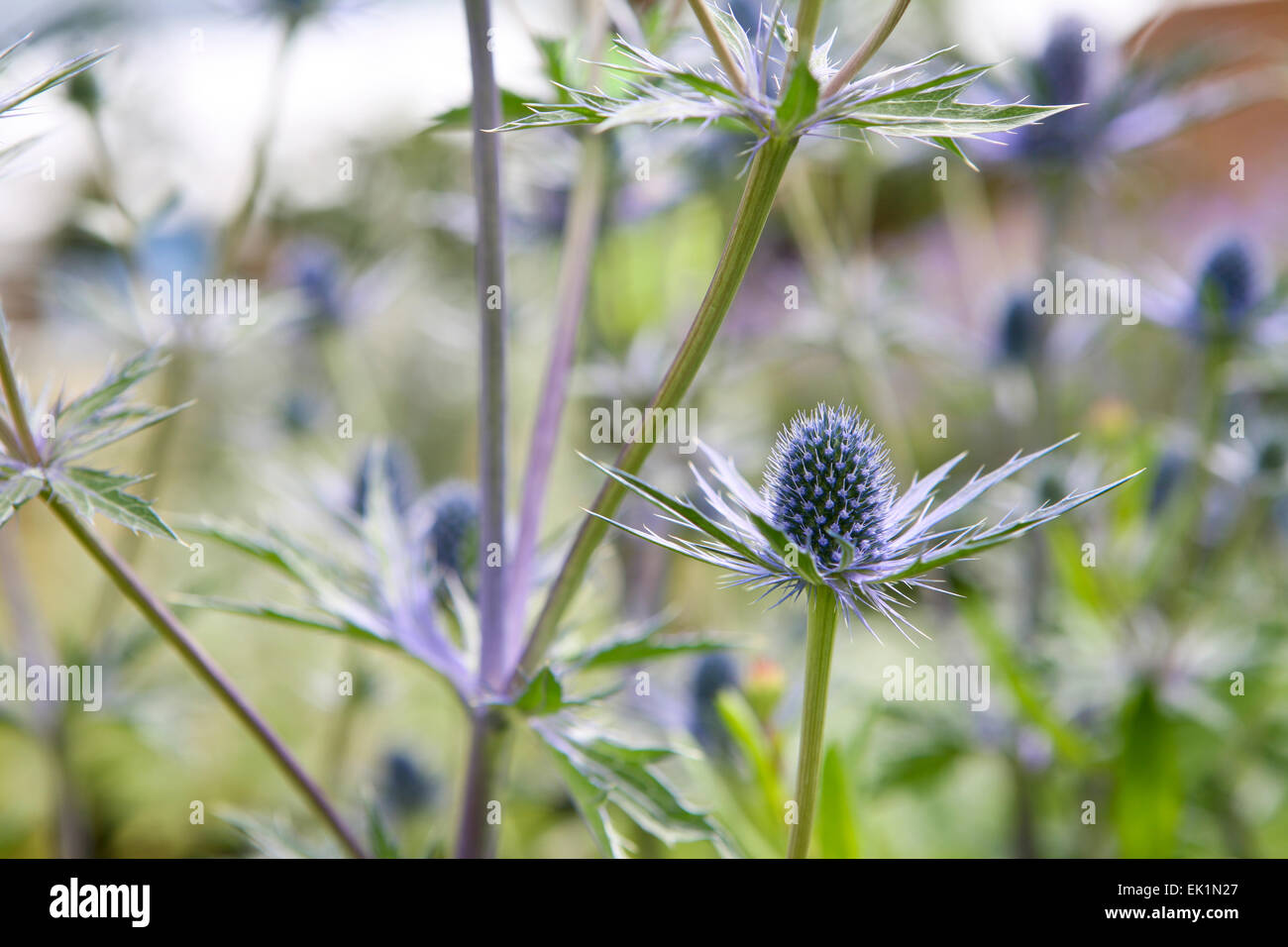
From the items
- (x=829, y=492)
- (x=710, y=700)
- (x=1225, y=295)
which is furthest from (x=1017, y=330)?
(x=829, y=492)

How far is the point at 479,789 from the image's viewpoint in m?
0.72

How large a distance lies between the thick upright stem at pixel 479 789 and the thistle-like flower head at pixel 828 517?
0.83ft

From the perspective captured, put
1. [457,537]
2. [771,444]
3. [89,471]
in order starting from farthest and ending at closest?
[771,444], [457,537], [89,471]

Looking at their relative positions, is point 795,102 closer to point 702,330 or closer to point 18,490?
point 702,330

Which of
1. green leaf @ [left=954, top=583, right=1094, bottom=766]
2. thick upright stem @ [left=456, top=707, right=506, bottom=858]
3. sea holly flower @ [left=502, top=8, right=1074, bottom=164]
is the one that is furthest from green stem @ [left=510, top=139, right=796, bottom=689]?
green leaf @ [left=954, top=583, right=1094, bottom=766]

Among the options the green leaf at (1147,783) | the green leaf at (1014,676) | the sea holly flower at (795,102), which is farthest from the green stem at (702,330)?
the green leaf at (1147,783)

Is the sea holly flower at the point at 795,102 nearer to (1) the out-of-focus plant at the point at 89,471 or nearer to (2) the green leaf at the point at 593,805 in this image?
(1) the out-of-focus plant at the point at 89,471

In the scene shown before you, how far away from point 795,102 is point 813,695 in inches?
12.5

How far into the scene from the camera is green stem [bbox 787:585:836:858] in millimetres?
527

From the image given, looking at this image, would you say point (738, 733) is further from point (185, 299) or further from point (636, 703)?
point (185, 299)

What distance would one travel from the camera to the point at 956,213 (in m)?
1.52

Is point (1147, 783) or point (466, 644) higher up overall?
point (466, 644)

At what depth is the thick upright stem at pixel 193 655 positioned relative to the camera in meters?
0.57
